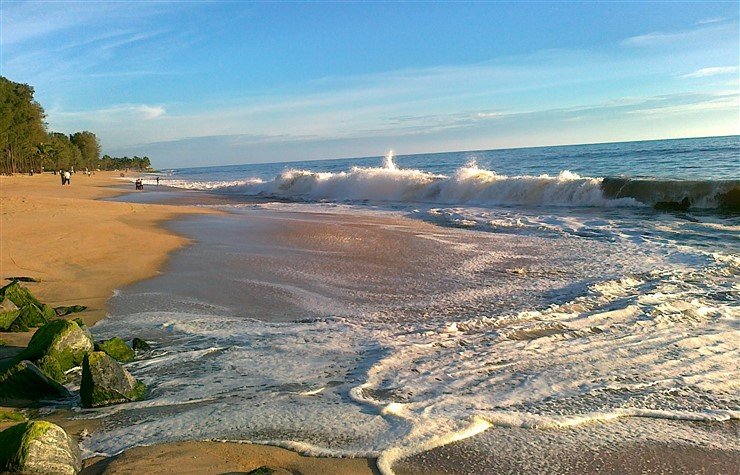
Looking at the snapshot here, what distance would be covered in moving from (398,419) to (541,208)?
17802mm

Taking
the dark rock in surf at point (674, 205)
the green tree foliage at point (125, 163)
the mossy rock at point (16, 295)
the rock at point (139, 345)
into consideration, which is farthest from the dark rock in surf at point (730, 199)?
the green tree foliage at point (125, 163)

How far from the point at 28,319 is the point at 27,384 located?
2.10 m

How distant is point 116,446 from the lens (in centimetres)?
333

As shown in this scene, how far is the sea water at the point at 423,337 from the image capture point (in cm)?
367

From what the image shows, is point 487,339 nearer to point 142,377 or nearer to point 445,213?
point 142,377

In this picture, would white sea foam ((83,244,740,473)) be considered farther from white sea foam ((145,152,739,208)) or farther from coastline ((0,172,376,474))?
white sea foam ((145,152,739,208))

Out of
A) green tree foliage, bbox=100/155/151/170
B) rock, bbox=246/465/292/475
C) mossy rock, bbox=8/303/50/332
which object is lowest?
rock, bbox=246/465/292/475

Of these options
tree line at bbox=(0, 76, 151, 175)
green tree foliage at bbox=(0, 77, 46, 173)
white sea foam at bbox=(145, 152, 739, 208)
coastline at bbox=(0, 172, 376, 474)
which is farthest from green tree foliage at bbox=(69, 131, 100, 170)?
coastline at bbox=(0, 172, 376, 474)

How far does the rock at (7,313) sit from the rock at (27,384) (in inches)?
78.6

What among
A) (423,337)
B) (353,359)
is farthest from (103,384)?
(423,337)

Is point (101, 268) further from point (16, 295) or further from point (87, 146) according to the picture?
point (87, 146)

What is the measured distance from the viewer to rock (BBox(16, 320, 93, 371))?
4523 millimetres

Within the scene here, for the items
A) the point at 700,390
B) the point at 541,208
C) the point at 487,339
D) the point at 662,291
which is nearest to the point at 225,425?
the point at 487,339

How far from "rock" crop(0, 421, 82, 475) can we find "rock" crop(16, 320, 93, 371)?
1.72 meters
